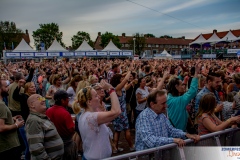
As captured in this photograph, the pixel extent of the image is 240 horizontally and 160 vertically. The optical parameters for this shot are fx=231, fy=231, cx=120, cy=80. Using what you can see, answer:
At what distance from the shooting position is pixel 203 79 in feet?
19.0

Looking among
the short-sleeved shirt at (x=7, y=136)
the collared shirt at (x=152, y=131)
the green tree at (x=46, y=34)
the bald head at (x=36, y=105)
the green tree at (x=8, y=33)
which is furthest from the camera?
the green tree at (x=46, y=34)

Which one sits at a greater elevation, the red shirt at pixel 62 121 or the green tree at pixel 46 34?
the green tree at pixel 46 34

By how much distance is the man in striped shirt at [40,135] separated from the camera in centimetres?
272

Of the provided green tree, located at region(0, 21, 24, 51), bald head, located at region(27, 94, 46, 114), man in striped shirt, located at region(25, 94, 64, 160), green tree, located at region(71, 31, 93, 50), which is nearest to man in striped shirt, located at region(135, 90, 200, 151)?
man in striped shirt, located at region(25, 94, 64, 160)

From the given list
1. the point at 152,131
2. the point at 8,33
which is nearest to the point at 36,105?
the point at 152,131

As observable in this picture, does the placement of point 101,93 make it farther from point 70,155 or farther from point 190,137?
point 190,137

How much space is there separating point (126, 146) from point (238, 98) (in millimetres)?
2980

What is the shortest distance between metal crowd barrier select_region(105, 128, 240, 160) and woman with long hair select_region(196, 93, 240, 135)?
0.10 metres

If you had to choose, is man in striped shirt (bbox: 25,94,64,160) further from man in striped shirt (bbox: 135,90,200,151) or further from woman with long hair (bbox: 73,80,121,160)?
man in striped shirt (bbox: 135,90,200,151)

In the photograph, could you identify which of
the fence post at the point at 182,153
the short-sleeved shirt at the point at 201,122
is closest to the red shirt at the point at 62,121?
the fence post at the point at 182,153

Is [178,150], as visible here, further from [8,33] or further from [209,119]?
[8,33]

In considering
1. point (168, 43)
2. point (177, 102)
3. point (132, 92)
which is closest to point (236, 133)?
point (177, 102)

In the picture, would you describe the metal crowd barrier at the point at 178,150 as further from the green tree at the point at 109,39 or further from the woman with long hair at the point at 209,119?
the green tree at the point at 109,39

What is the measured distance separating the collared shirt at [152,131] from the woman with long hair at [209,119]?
1.57 feet
